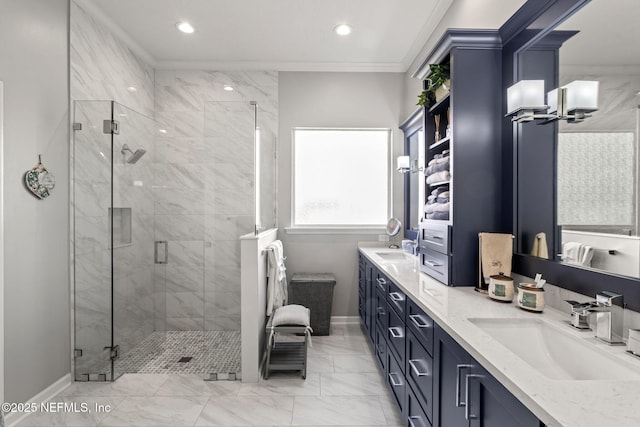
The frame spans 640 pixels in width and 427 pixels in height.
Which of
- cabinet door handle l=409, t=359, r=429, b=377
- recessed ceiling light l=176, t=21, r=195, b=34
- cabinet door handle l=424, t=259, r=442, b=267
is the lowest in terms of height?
cabinet door handle l=409, t=359, r=429, b=377

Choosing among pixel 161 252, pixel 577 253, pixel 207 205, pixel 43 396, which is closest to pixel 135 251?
pixel 161 252

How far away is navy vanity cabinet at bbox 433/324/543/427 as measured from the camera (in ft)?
2.96

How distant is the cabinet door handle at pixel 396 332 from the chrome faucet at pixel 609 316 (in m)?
1.00

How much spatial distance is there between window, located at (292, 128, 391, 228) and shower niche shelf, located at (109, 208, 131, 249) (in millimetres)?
1742

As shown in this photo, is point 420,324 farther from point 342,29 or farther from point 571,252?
point 342,29

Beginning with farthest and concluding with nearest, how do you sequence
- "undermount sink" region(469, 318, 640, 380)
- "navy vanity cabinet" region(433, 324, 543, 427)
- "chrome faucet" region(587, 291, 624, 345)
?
"chrome faucet" region(587, 291, 624, 345) < "undermount sink" region(469, 318, 640, 380) < "navy vanity cabinet" region(433, 324, 543, 427)

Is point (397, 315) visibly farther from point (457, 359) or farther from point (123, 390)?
point (123, 390)

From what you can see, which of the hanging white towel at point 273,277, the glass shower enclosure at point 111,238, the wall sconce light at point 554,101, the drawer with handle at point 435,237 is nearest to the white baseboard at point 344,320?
the hanging white towel at point 273,277

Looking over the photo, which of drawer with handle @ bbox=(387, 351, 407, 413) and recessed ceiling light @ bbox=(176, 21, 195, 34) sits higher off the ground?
recessed ceiling light @ bbox=(176, 21, 195, 34)

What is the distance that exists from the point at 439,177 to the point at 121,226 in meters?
2.63

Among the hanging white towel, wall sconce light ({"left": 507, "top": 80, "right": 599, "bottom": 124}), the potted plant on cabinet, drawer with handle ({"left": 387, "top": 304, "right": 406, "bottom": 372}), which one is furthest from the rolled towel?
the hanging white towel

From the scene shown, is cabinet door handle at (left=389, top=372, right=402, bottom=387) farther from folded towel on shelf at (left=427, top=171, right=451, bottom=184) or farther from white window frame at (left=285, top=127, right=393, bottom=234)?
white window frame at (left=285, top=127, right=393, bottom=234)

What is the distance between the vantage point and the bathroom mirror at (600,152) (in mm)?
1211

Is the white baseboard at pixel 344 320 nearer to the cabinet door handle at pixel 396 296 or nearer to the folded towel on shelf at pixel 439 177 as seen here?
the cabinet door handle at pixel 396 296
